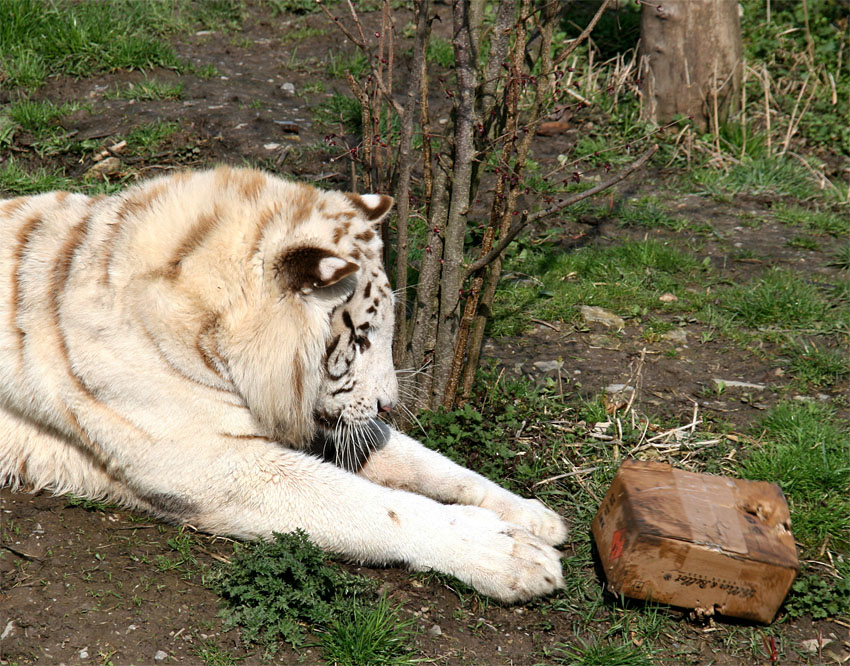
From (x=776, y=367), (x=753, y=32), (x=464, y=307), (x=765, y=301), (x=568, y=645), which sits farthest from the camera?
(x=753, y=32)

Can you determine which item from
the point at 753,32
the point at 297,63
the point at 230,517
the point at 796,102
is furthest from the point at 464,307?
the point at 753,32

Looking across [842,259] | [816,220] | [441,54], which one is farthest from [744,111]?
[441,54]

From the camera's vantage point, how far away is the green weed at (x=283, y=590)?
7.91ft

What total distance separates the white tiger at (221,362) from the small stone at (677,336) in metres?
1.58

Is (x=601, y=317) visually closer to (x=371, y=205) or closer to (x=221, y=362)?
(x=371, y=205)

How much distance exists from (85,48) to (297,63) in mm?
1548

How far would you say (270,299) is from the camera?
2562 millimetres

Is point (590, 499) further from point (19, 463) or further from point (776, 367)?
point (19, 463)

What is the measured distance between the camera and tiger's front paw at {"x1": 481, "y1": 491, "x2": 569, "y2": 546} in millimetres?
2881

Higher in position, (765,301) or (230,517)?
(765,301)

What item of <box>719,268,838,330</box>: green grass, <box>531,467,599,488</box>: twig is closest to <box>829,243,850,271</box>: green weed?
<box>719,268,838,330</box>: green grass

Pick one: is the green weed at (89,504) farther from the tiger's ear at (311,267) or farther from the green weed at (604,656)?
the green weed at (604,656)

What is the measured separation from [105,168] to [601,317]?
3.06 meters

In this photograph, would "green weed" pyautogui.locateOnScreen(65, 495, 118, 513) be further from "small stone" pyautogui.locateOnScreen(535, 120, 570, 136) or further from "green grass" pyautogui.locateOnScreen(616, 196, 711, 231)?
"small stone" pyautogui.locateOnScreen(535, 120, 570, 136)
